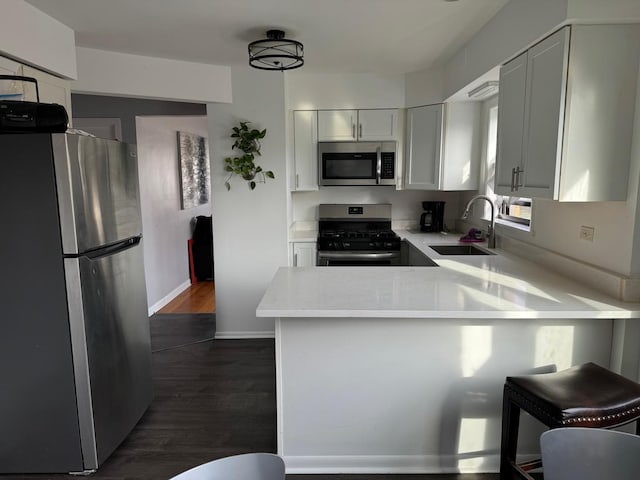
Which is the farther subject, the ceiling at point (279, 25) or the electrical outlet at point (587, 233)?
the ceiling at point (279, 25)

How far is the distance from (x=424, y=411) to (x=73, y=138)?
209 centimetres

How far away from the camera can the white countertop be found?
1.75 metres

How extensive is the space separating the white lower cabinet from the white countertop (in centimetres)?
137

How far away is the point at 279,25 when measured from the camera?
2566mm

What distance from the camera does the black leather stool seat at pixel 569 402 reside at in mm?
1493

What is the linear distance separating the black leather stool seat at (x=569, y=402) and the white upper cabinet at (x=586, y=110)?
2.54ft

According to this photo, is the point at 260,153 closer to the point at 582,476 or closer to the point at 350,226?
the point at 350,226

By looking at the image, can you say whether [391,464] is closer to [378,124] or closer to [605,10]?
[605,10]

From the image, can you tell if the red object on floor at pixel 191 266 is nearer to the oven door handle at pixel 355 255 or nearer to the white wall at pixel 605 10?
the oven door handle at pixel 355 255

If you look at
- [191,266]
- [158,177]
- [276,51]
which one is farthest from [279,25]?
[191,266]

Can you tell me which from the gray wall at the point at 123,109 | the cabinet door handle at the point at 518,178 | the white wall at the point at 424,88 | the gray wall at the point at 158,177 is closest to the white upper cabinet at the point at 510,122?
the cabinet door handle at the point at 518,178

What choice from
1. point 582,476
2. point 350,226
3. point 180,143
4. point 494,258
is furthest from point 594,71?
point 180,143

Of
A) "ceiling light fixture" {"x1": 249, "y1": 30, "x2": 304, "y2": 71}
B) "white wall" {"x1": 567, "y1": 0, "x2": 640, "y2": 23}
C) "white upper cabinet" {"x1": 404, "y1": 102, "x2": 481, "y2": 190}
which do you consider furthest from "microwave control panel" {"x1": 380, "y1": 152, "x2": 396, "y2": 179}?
"white wall" {"x1": 567, "y1": 0, "x2": 640, "y2": 23}

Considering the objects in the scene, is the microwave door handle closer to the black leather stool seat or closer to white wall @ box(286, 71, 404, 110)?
white wall @ box(286, 71, 404, 110)
